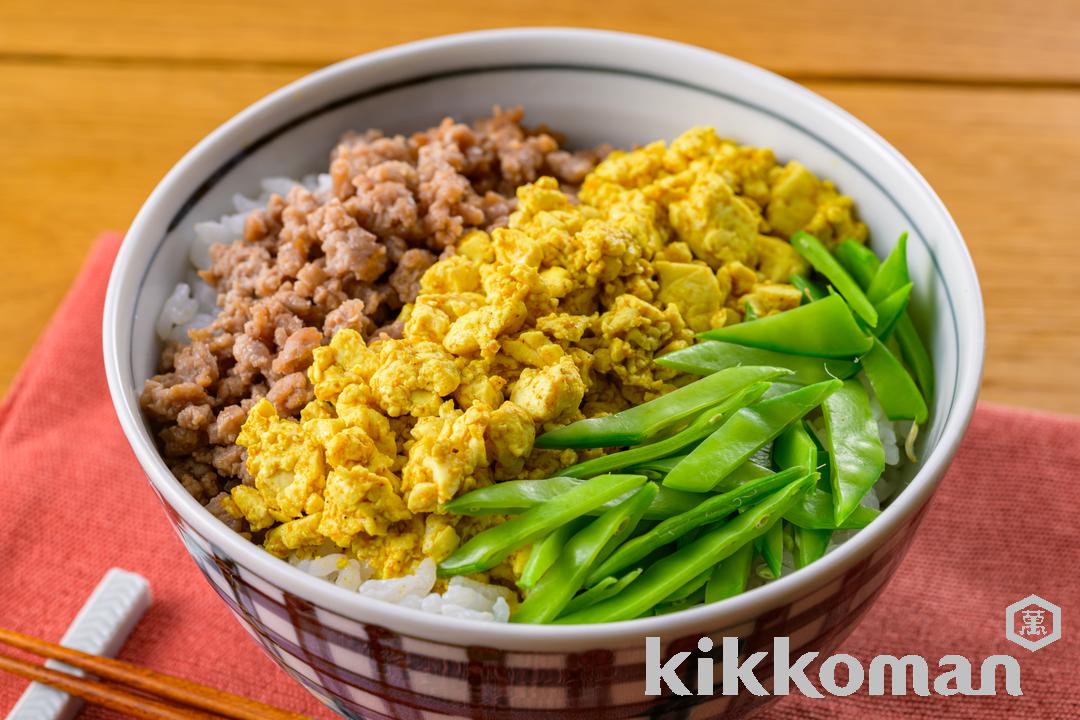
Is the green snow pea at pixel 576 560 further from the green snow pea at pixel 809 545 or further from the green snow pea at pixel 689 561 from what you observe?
the green snow pea at pixel 809 545

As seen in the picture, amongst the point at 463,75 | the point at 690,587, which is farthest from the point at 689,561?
the point at 463,75

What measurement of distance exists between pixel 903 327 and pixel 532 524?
2.80 feet

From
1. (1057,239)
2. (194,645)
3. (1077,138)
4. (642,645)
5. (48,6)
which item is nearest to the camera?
(642,645)

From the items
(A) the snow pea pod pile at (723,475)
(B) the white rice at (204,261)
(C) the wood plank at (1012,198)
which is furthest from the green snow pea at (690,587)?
(C) the wood plank at (1012,198)

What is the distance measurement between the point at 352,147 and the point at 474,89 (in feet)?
1.05

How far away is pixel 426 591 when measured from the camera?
64.5 inches

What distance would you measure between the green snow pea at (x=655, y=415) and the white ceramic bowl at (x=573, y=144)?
31cm

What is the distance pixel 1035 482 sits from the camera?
236 centimetres

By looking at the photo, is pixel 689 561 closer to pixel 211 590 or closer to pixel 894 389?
pixel 894 389

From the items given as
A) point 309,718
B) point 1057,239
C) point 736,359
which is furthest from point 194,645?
point 1057,239

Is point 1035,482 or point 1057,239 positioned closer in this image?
point 1035,482

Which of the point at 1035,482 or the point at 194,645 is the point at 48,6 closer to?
the point at 194,645

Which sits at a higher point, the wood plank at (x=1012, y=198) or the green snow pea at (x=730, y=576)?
the green snow pea at (x=730, y=576)

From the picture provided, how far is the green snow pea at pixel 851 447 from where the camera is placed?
1745 millimetres
